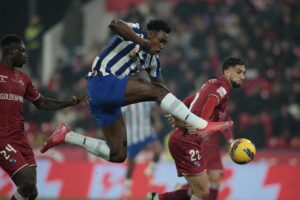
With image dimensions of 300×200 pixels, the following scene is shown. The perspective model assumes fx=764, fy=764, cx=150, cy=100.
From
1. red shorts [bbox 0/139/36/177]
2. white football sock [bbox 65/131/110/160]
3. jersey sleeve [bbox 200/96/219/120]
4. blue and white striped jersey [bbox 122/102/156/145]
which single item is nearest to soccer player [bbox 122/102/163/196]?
blue and white striped jersey [bbox 122/102/156/145]

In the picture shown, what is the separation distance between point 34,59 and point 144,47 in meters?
10.00

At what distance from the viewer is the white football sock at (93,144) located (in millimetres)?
8711

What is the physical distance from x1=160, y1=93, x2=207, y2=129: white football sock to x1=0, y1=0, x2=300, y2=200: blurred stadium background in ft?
16.0

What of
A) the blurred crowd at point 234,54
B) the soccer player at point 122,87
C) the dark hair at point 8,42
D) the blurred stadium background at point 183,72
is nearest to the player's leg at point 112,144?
the soccer player at point 122,87

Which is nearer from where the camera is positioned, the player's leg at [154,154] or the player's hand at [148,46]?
the player's hand at [148,46]

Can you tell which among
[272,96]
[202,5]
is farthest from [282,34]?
[202,5]

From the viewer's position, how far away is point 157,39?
8273 mm

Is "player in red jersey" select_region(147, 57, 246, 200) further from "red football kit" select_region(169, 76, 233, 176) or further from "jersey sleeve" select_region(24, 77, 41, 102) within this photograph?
"jersey sleeve" select_region(24, 77, 41, 102)

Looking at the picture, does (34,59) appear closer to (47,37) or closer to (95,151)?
(47,37)

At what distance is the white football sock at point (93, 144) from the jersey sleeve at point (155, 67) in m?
0.98

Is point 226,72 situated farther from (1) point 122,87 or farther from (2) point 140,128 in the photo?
(2) point 140,128

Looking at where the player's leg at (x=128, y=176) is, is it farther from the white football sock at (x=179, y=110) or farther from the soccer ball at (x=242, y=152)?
the white football sock at (x=179, y=110)

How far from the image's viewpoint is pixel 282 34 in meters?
16.0

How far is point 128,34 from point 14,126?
1782mm
